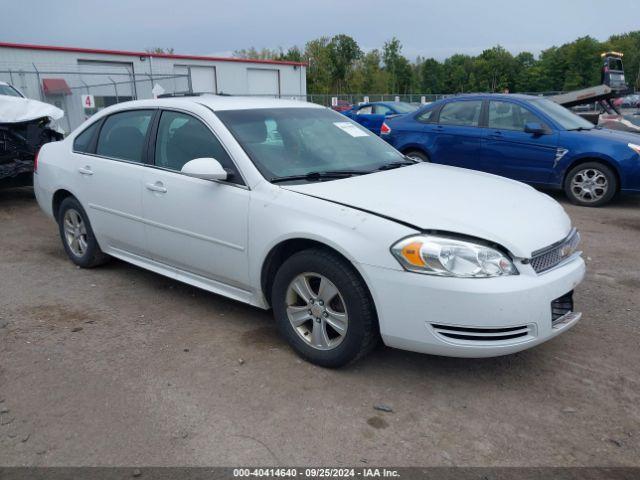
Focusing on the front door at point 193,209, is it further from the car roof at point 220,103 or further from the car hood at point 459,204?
the car hood at point 459,204

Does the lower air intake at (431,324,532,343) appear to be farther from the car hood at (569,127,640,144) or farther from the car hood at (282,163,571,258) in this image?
the car hood at (569,127,640,144)

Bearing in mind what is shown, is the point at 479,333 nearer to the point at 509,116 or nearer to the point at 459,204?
the point at 459,204

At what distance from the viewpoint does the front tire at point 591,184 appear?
7.81 meters

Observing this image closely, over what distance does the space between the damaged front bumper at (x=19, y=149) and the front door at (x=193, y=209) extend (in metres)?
4.90

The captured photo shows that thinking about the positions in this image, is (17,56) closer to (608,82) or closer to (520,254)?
(608,82)

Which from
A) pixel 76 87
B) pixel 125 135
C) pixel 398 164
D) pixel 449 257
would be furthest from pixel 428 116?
pixel 76 87

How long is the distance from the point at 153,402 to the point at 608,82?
1447cm

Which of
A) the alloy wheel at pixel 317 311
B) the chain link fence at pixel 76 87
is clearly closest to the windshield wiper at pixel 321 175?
the alloy wheel at pixel 317 311

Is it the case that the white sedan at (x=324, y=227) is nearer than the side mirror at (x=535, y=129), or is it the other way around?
the white sedan at (x=324, y=227)

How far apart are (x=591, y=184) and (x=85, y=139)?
6686 mm

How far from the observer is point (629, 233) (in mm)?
6527

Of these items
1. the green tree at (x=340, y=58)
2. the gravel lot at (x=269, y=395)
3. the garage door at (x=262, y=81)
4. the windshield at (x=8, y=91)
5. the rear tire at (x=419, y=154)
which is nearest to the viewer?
the gravel lot at (x=269, y=395)

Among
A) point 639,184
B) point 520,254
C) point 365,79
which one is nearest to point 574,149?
point 639,184

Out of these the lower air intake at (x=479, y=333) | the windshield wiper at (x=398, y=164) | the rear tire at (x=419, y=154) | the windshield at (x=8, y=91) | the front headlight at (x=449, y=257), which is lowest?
the lower air intake at (x=479, y=333)
